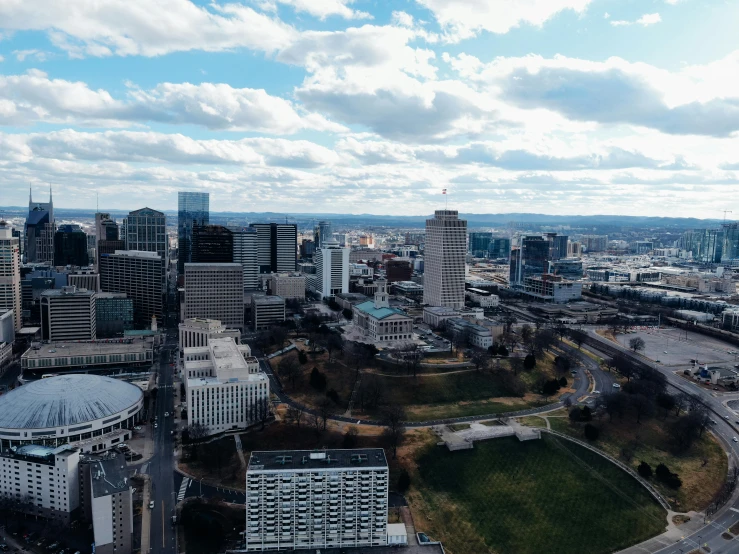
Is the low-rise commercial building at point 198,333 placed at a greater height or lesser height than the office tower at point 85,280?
lesser

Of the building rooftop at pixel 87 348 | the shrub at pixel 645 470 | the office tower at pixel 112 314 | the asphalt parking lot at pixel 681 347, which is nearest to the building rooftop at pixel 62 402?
the building rooftop at pixel 87 348

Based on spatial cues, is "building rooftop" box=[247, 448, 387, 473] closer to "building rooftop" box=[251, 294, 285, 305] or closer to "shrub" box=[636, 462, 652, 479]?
"shrub" box=[636, 462, 652, 479]

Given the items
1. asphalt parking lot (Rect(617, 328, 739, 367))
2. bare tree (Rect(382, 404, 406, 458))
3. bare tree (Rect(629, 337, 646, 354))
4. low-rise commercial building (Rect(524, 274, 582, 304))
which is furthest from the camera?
low-rise commercial building (Rect(524, 274, 582, 304))

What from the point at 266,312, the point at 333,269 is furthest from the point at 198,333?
the point at 333,269

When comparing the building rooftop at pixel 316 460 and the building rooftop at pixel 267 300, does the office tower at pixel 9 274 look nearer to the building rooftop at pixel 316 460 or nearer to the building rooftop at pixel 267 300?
the building rooftop at pixel 267 300

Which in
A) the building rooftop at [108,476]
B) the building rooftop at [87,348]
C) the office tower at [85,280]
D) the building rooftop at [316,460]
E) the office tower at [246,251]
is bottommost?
the building rooftop at [108,476]

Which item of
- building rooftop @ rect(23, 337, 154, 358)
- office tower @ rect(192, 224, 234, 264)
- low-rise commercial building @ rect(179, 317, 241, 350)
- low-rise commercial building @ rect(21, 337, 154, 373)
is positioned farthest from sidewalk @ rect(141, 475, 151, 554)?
office tower @ rect(192, 224, 234, 264)
